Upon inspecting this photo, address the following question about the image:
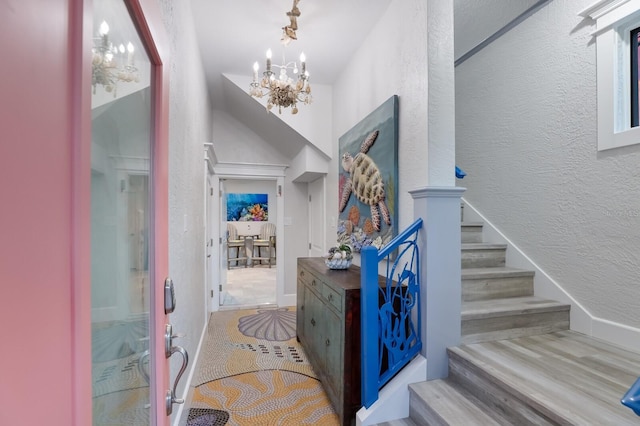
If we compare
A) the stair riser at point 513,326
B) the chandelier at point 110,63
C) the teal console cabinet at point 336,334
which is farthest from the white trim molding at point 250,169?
the chandelier at point 110,63

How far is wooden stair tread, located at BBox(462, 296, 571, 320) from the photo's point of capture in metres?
2.02

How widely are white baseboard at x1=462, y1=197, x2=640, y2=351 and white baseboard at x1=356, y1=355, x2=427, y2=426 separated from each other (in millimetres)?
1283

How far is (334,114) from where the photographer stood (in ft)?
12.3

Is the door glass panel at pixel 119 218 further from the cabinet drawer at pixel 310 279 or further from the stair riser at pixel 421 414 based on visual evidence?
the cabinet drawer at pixel 310 279

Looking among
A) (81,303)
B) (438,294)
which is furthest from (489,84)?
Result: (81,303)

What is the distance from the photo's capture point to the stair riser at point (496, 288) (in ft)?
7.55

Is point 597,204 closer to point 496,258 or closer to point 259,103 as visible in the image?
point 496,258

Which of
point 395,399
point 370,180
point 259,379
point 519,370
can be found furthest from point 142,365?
point 370,180

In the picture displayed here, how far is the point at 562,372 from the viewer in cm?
160

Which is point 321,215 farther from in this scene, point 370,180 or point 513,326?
point 513,326

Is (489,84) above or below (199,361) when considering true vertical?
above

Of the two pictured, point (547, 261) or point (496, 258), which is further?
point (496, 258)

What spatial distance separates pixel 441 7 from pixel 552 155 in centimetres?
146

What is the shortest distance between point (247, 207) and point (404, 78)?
7.55 m
